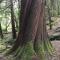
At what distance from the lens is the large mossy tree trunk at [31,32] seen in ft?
34.8

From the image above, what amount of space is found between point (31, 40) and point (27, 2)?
2252 mm

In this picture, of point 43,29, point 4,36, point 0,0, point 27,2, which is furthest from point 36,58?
point 4,36

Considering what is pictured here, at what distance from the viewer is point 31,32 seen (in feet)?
35.3

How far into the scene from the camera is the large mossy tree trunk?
34.8 feet

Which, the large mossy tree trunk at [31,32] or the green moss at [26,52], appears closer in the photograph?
the green moss at [26,52]

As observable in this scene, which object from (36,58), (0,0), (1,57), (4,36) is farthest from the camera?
(4,36)

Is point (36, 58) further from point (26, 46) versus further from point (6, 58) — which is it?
point (6, 58)

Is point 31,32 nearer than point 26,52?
No

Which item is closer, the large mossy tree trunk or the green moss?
the green moss

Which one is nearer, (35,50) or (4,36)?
(35,50)

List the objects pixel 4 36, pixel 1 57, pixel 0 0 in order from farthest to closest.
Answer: pixel 4 36
pixel 0 0
pixel 1 57

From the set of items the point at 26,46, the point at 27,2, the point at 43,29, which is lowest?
the point at 26,46

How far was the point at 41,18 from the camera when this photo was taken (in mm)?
11258

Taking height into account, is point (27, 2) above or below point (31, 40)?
above
